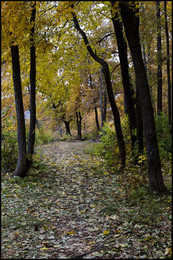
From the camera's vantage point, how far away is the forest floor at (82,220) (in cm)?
324

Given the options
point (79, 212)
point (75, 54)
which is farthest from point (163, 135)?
point (75, 54)

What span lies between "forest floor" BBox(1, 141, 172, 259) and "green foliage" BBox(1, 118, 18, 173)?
70 centimetres

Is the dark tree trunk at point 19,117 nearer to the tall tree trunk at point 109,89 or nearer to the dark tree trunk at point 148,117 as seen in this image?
the tall tree trunk at point 109,89

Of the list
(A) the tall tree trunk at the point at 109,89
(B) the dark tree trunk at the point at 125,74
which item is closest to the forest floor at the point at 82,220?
(A) the tall tree trunk at the point at 109,89

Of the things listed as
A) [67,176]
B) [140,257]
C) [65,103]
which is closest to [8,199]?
[67,176]

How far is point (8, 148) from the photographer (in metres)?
7.66

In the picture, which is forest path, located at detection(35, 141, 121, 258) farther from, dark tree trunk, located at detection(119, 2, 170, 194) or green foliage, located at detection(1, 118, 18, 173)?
green foliage, located at detection(1, 118, 18, 173)

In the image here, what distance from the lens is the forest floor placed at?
10.6 ft

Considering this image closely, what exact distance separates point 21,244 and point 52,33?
523 cm

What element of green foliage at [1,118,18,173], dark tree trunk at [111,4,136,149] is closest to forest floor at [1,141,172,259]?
green foliage at [1,118,18,173]

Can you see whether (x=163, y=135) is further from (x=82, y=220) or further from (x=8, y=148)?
(x=8, y=148)

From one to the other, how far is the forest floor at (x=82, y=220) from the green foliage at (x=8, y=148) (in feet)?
2.28

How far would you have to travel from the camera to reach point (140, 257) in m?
3.01

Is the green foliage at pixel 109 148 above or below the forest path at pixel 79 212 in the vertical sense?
above
